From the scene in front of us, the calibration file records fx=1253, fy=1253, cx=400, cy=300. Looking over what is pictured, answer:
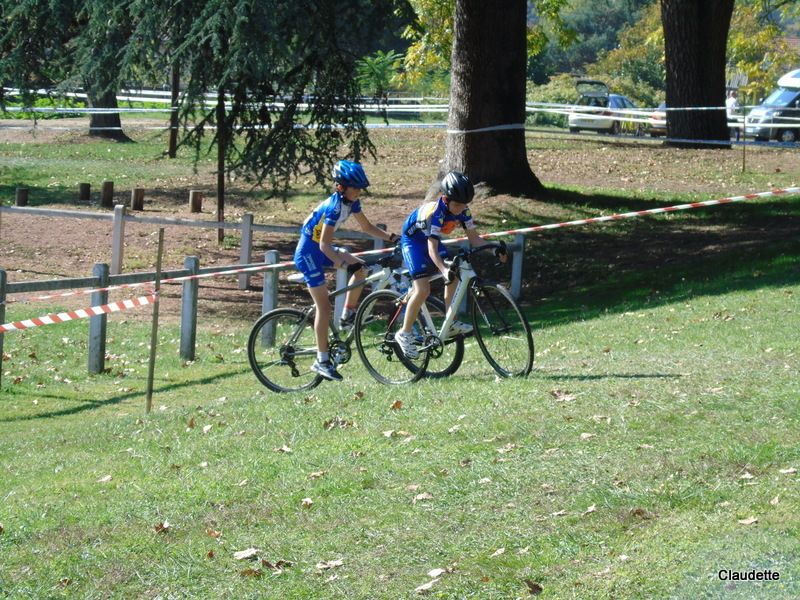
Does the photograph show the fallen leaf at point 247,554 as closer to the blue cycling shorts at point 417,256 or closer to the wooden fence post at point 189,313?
the blue cycling shorts at point 417,256

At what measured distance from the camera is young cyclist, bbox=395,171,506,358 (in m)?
9.95

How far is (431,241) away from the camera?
10008 millimetres

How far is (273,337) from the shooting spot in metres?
11.3

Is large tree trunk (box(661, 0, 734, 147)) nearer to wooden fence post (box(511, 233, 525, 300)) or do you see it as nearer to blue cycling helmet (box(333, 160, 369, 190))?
wooden fence post (box(511, 233, 525, 300))

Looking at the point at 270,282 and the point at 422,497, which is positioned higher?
the point at 270,282

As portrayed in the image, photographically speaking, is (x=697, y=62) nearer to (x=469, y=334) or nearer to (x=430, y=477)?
(x=469, y=334)

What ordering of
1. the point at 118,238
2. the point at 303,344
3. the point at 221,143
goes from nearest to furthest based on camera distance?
the point at 303,344 → the point at 118,238 → the point at 221,143

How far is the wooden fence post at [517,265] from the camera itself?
16.7 meters

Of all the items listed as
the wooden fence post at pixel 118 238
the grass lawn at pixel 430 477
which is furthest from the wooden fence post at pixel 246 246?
the grass lawn at pixel 430 477

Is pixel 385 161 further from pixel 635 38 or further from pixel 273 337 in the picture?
pixel 635 38

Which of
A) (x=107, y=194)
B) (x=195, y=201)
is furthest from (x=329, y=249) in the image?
(x=107, y=194)

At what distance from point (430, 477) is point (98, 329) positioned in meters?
6.32

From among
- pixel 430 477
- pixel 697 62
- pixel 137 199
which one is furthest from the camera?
pixel 697 62

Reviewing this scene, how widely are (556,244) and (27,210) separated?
8.34 metres
